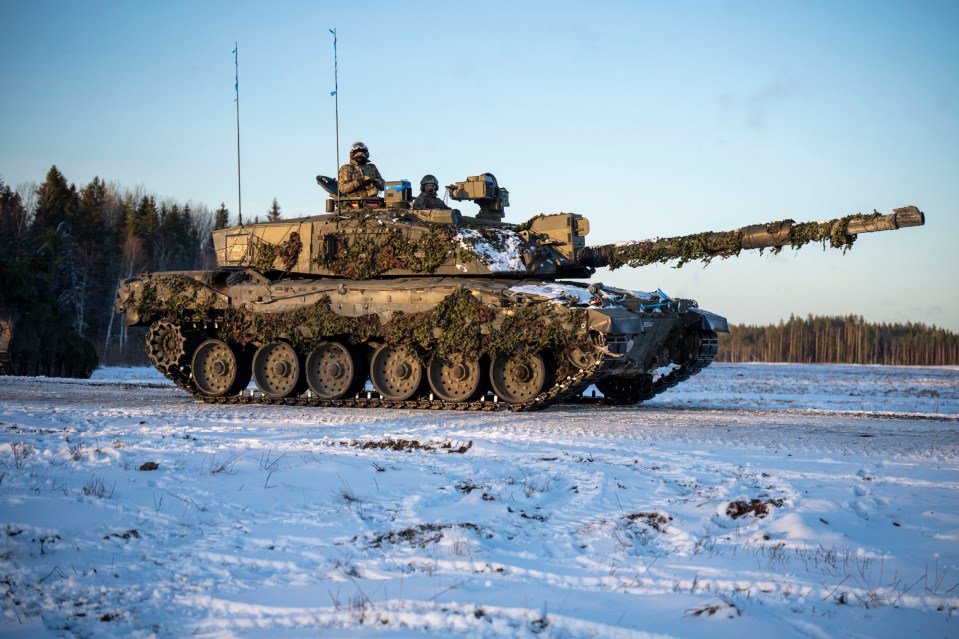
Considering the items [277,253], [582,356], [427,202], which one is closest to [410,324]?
[582,356]

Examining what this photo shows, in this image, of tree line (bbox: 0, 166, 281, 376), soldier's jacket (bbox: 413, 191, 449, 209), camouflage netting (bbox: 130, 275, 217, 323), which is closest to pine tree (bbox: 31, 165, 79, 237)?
tree line (bbox: 0, 166, 281, 376)

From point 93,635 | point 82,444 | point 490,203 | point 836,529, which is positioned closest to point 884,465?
point 836,529

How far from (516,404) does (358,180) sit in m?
6.05

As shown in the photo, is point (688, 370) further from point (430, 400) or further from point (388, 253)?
point (388, 253)

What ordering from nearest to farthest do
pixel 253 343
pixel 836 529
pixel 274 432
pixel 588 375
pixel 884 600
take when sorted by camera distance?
1. pixel 884 600
2. pixel 836 529
3. pixel 274 432
4. pixel 588 375
5. pixel 253 343

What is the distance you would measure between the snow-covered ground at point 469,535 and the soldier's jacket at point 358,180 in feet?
26.2

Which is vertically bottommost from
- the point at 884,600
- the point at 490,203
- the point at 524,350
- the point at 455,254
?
the point at 884,600

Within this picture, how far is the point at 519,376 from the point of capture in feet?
50.7

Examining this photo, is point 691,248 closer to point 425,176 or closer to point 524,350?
point 524,350

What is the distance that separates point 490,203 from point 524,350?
5.01 m

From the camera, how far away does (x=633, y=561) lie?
5.85m

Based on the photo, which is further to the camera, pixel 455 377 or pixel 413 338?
pixel 455 377

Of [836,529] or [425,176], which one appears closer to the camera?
[836,529]

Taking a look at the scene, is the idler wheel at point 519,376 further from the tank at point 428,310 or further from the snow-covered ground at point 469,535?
the snow-covered ground at point 469,535
